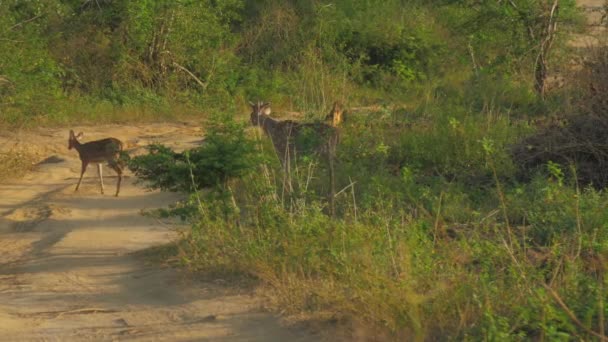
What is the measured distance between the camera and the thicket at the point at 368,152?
18.1 ft

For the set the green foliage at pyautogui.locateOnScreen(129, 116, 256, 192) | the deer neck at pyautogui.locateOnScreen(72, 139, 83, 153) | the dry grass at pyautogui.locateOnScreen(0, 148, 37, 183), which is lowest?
the dry grass at pyautogui.locateOnScreen(0, 148, 37, 183)

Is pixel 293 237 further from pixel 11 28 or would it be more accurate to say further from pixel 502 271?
pixel 11 28

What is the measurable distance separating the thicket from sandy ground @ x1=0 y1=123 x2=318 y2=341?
337mm

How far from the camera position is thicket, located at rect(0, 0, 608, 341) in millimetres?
5527

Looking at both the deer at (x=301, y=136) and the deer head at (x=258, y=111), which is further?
the deer head at (x=258, y=111)

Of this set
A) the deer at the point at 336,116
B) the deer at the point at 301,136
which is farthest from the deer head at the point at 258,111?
the deer at the point at 336,116

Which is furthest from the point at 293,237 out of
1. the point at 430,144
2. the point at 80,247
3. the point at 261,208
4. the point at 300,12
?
the point at 300,12

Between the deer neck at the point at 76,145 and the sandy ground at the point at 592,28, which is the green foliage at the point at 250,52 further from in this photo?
the deer neck at the point at 76,145

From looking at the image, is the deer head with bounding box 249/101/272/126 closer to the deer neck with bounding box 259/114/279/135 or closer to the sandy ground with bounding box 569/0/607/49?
the deer neck with bounding box 259/114/279/135

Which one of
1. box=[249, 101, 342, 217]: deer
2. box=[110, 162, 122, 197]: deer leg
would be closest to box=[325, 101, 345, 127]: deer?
box=[249, 101, 342, 217]: deer

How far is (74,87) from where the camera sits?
61.5ft

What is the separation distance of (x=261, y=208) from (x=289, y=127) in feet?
13.2

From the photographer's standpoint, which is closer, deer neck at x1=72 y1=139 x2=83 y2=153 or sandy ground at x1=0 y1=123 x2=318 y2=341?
sandy ground at x1=0 y1=123 x2=318 y2=341

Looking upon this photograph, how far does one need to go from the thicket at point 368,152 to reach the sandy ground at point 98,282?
0.34 meters
